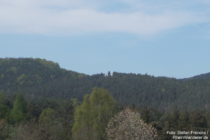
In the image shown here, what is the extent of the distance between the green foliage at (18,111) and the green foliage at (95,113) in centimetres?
2603

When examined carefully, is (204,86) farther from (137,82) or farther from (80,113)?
(80,113)

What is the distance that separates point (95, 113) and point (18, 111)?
30.3m

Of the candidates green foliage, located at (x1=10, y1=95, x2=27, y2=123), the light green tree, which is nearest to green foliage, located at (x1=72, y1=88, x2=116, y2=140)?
the light green tree

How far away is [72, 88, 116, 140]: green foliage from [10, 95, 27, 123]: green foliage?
85.4 feet

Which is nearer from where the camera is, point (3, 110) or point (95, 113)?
point (95, 113)

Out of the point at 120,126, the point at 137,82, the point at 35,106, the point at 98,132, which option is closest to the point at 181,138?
the point at 98,132

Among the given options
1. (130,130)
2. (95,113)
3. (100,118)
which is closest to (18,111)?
(95,113)

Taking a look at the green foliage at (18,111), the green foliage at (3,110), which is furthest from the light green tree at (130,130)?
the green foliage at (3,110)

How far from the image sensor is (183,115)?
267 feet

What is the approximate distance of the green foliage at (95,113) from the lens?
222 feet

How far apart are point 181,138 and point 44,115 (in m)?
33.7

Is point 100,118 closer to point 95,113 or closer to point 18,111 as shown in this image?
point 95,113

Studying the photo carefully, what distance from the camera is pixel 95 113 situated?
228ft

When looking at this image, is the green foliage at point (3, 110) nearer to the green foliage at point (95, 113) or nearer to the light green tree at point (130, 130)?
the green foliage at point (95, 113)
